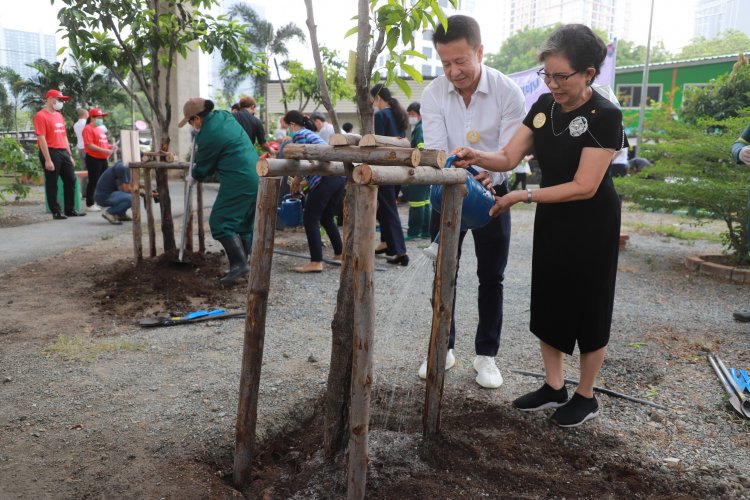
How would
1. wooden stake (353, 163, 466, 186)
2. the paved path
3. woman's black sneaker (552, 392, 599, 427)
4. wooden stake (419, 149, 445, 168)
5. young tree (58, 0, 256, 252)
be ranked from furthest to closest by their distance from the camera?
the paved path
young tree (58, 0, 256, 252)
woman's black sneaker (552, 392, 599, 427)
wooden stake (419, 149, 445, 168)
wooden stake (353, 163, 466, 186)

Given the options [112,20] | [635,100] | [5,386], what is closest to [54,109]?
[112,20]

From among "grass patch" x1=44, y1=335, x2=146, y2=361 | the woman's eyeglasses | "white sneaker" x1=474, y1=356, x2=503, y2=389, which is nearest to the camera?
the woman's eyeglasses

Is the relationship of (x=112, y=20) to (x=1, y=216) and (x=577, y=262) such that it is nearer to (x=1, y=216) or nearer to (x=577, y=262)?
(x=577, y=262)

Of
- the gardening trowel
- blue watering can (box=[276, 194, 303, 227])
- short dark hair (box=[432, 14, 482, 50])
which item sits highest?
short dark hair (box=[432, 14, 482, 50])

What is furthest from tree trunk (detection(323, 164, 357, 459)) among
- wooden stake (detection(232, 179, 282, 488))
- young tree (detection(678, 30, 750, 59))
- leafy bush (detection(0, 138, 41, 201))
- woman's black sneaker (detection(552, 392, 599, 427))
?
young tree (detection(678, 30, 750, 59))

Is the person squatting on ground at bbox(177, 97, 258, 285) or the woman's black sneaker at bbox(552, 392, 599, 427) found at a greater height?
the person squatting on ground at bbox(177, 97, 258, 285)

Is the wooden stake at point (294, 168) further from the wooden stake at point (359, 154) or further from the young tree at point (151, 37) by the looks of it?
the young tree at point (151, 37)

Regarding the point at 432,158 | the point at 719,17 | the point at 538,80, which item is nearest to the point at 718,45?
the point at 719,17

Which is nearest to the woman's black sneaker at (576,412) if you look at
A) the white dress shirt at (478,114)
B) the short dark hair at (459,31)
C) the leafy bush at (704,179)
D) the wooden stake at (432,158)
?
the white dress shirt at (478,114)

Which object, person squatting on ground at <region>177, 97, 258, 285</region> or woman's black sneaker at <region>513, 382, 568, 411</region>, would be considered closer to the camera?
woman's black sneaker at <region>513, 382, 568, 411</region>

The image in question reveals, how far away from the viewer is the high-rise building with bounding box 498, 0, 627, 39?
104m

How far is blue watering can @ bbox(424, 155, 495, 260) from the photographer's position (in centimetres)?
271

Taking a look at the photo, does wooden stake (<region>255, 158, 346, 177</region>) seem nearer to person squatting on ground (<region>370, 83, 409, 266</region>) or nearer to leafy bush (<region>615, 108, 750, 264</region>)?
person squatting on ground (<region>370, 83, 409, 266</region>)

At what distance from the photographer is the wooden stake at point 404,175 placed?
193 centimetres
